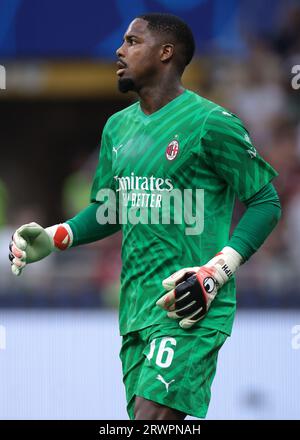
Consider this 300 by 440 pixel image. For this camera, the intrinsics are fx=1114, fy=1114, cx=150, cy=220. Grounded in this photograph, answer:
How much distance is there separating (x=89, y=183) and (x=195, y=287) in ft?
25.6

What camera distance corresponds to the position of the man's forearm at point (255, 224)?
15.6ft

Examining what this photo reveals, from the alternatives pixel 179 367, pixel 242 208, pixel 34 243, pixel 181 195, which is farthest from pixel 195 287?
pixel 242 208

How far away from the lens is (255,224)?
477cm

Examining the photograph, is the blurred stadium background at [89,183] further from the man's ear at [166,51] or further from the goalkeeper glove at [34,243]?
the man's ear at [166,51]

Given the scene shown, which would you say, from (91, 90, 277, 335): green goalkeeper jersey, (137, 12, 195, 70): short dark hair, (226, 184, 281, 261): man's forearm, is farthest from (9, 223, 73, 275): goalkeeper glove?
(137, 12, 195, 70): short dark hair

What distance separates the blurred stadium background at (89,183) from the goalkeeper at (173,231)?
337 cm

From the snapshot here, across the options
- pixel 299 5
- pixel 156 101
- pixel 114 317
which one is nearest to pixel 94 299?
pixel 114 317

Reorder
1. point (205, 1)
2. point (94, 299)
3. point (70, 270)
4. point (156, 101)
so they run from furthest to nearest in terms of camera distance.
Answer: point (205, 1), point (70, 270), point (94, 299), point (156, 101)

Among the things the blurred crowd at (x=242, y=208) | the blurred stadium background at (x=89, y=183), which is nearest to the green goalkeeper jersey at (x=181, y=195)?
the blurred stadium background at (x=89, y=183)

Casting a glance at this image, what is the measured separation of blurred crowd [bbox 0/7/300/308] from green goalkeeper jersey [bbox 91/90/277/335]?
3.83m

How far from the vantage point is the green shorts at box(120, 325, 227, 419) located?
15.4 ft

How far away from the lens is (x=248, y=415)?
27.2 feet

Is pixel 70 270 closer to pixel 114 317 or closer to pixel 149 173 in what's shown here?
pixel 114 317

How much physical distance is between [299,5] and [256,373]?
214 inches
